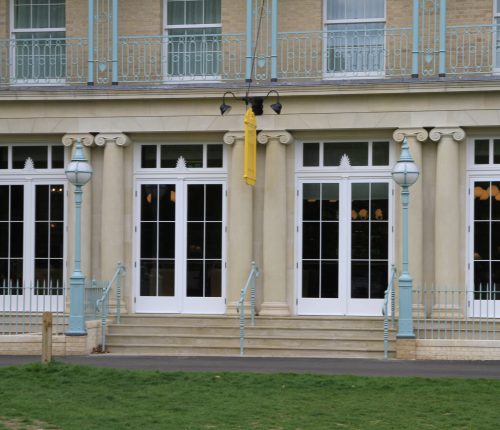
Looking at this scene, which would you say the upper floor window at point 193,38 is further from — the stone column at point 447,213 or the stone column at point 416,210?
the stone column at point 447,213

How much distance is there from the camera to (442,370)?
17844 mm

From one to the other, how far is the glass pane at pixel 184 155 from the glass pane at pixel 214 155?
16 centimetres

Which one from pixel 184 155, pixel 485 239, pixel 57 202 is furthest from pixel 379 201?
pixel 57 202

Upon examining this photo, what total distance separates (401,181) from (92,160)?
→ 22.4ft

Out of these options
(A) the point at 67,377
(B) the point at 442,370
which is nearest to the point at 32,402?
(A) the point at 67,377

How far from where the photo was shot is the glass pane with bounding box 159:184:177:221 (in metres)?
23.8

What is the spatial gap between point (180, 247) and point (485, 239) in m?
6.05

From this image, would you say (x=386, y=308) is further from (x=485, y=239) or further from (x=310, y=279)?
(x=485, y=239)

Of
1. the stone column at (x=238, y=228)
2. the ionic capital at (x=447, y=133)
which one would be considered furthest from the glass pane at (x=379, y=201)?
the stone column at (x=238, y=228)

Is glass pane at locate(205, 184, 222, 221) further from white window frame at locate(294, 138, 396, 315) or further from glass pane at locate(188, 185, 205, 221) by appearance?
white window frame at locate(294, 138, 396, 315)

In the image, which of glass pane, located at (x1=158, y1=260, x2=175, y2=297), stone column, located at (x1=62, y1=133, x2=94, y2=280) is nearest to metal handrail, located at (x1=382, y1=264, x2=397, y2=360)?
glass pane, located at (x1=158, y1=260, x2=175, y2=297)

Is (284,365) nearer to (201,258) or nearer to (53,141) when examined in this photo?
(201,258)

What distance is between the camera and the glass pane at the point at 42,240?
24.1m

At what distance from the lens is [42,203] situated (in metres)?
24.2
